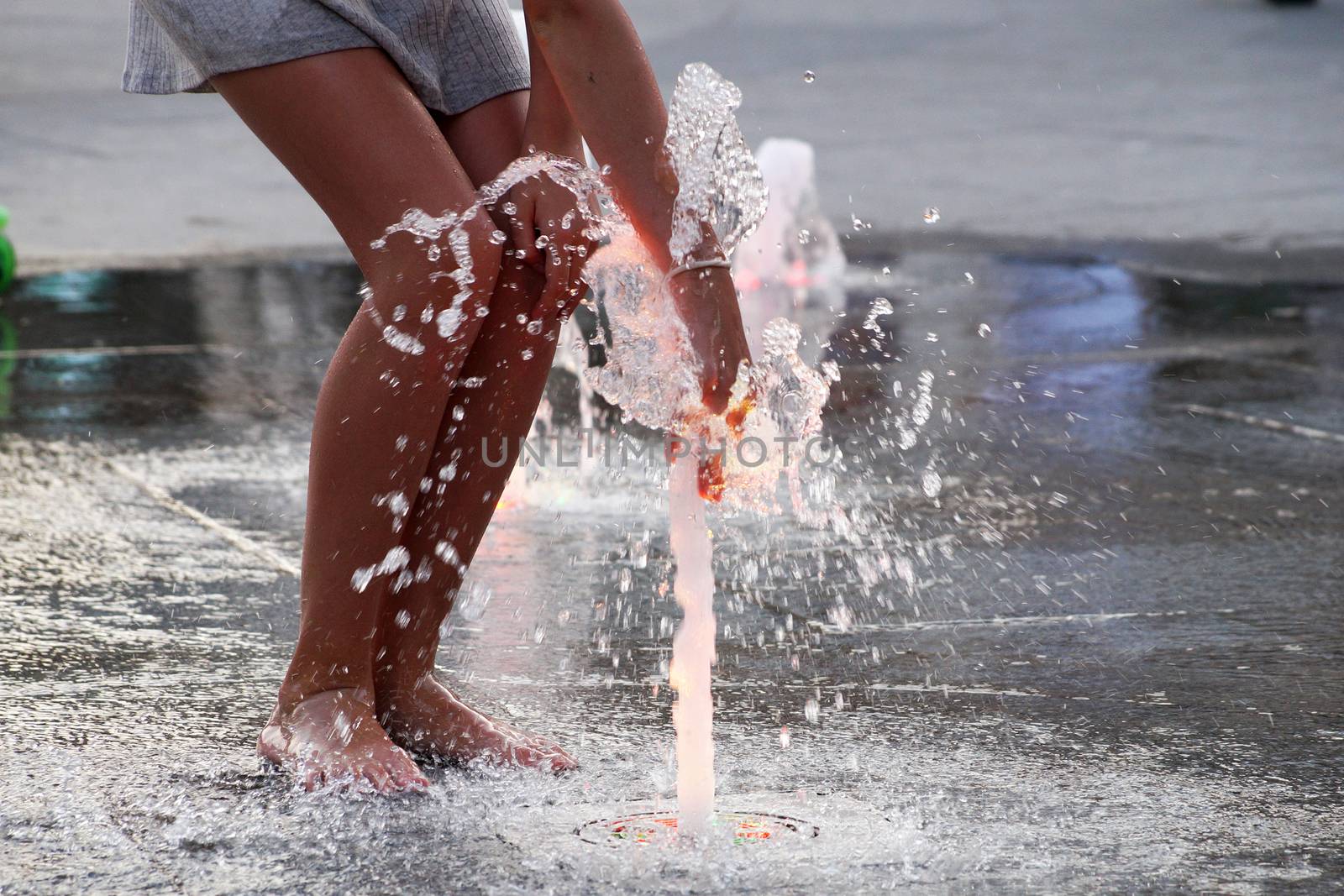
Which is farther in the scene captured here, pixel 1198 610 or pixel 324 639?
pixel 1198 610

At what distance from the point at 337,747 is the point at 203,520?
1.54 meters

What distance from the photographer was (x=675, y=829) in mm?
1939

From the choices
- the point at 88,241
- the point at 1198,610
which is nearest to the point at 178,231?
the point at 88,241

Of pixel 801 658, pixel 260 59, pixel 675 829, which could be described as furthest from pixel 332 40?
pixel 801 658

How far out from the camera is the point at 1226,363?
5602 mm

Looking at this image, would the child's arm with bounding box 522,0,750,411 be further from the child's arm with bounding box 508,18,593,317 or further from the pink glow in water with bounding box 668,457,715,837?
the pink glow in water with bounding box 668,457,715,837

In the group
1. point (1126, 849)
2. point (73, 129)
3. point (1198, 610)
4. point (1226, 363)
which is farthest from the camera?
point (73, 129)

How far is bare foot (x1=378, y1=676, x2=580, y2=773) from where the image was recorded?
2143 mm

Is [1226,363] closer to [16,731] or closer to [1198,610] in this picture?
[1198,610]

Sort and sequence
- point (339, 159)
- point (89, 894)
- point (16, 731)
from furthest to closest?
1. point (16, 731)
2. point (339, 159)
3. point (89, 894)

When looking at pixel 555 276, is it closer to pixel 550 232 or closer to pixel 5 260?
pixel 550 232

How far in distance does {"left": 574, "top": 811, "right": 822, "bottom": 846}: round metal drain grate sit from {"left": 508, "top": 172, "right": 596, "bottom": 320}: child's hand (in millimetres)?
643

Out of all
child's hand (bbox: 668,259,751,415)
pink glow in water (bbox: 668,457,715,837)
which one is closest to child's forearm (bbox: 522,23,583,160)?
child's hand (bbox: 668,259,751,415)

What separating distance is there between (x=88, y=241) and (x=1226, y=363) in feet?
20.5
